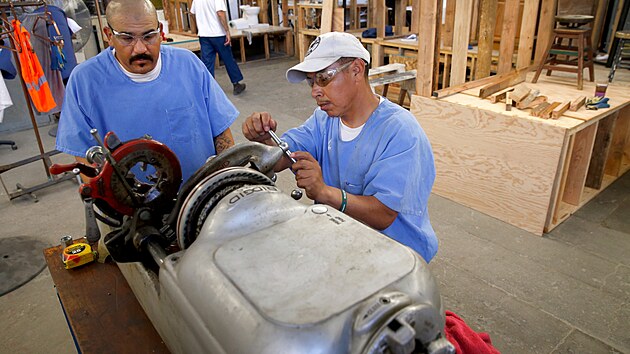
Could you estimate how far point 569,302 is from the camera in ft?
7.72

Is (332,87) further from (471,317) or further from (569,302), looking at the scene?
(569,302)

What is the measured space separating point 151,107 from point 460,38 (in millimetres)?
2624

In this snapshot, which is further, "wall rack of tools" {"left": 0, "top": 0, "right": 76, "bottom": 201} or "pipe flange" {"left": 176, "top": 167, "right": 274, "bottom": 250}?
"wall rack of tools" {"left": 0, "top": 0, "right": 76, "bottom": 201}

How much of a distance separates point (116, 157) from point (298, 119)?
4.16 meters

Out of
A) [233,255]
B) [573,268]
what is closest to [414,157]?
[233,255]

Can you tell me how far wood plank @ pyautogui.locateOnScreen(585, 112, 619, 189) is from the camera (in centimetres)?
336

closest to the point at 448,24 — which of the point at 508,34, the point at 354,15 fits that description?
the point at 508,34

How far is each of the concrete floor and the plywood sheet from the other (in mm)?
113

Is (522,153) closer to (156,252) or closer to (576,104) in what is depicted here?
(576,104)

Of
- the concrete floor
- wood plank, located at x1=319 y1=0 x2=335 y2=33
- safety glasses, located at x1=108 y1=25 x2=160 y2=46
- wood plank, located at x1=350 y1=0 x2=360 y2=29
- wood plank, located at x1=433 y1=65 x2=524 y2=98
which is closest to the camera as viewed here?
safety glasses, located at x1=108 y1=25 x2=160 y2=46

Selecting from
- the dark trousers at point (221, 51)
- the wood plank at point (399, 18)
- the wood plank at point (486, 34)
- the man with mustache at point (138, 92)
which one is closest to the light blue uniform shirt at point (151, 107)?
the man with mustache at point (138, 92)

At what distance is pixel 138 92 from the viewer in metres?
1.60

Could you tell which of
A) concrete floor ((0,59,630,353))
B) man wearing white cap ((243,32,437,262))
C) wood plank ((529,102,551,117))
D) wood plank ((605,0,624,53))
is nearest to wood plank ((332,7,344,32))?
concrete floor ((0,59,630,353))

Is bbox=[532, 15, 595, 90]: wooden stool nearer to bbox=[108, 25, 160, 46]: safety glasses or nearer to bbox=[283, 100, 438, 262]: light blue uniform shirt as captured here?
bbox=[283, 100, 438, 262]: light blue uniform shirt
